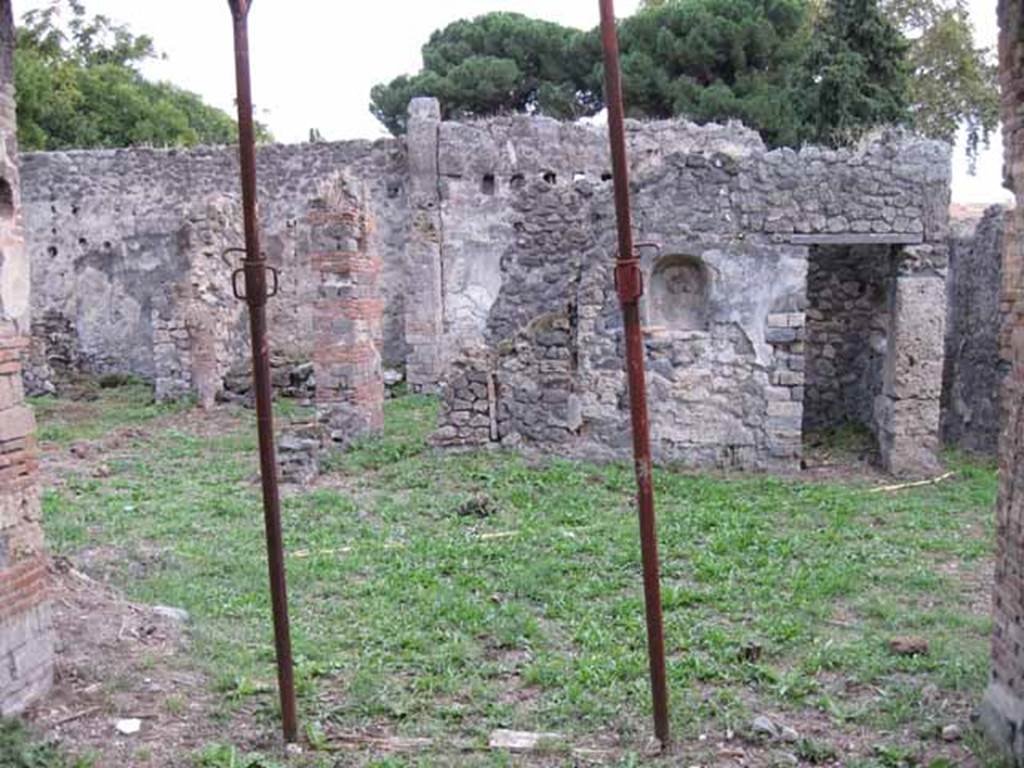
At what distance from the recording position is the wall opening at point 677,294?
35.1ft

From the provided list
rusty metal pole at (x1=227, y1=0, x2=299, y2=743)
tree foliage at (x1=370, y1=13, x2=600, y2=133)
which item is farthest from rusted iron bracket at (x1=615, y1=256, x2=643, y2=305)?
tree foliage at (x1=370, y1=13, x2=600, y2=133)

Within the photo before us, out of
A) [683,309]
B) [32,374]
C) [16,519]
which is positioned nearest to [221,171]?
[32,374]

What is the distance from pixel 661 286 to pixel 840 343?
2931 millimetres

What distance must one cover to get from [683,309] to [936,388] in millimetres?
2704

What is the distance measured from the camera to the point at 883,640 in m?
5.68

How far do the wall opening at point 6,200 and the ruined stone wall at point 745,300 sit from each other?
679 cm

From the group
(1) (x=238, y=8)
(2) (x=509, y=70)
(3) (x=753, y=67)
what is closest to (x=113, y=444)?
(1) (x=238, y=8)

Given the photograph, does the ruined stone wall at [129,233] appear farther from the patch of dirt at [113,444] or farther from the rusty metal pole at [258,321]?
the rusty metal pole at [258,321]

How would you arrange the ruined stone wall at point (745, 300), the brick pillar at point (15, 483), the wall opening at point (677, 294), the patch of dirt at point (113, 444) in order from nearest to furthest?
the brick pillar at point (15, 483) < the ruined stone wall at point (745, 300) < the wall opening at point (677, 294) < the patch of dirt at point (113, 444)

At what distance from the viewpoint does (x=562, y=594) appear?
21.6 feet

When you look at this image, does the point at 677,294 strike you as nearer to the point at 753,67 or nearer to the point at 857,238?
the point at 857,238

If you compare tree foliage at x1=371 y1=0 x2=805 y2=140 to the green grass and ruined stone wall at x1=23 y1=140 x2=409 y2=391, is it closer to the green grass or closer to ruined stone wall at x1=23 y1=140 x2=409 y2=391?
ruined stone wall at x1=23 y1=140 x2=409 y2=391

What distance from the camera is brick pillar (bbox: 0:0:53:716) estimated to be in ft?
15.0

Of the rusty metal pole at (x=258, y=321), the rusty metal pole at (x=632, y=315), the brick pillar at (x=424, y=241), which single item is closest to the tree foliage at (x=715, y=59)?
the brick pillar at (x=424, y=241)
